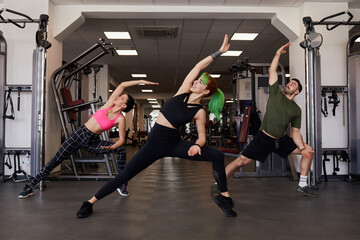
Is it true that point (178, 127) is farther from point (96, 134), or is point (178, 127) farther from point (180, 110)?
point (96, 134)

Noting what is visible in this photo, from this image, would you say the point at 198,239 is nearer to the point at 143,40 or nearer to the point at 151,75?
the point at 143,40

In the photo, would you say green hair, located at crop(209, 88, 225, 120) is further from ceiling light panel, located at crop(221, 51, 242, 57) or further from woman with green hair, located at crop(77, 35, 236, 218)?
ceiling light panel, located at crop(221, 51, 242, 57)

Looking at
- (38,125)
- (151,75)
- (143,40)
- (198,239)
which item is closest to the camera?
(198,239)

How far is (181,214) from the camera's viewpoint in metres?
2.52

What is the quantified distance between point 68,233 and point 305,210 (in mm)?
1891

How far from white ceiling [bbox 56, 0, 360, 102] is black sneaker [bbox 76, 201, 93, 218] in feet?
10.5

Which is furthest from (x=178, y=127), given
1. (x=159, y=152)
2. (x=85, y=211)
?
(x=85, y=211)

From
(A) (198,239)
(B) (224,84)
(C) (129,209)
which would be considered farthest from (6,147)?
(B) (224,84)

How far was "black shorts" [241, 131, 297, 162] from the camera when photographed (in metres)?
3.13

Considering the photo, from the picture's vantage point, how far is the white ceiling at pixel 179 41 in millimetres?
5383

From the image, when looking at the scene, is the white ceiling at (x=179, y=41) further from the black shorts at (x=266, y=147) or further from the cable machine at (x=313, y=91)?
the black shorts at (x=266, y=147)

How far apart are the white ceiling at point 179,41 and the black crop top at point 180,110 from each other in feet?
9.12

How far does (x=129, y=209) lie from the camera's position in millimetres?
2672

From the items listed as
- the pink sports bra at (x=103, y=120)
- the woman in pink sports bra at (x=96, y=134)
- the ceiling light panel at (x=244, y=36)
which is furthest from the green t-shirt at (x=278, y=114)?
the ceiling light panel at (x=244, y=36)
